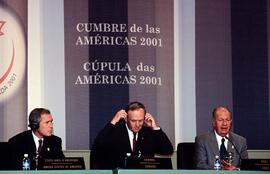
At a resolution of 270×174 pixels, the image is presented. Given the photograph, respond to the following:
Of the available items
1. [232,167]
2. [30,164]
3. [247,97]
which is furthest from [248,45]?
[30,164]

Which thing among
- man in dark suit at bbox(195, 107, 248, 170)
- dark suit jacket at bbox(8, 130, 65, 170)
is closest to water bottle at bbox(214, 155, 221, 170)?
man in dark suit at bbox(195, 107, 248, 170)

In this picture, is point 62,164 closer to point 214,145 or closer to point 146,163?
point 146,163

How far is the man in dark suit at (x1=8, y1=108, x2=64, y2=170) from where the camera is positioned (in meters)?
7.89

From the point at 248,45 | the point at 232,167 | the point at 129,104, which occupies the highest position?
the point at 248,45

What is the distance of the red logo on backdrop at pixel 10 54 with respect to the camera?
8852 millimetres

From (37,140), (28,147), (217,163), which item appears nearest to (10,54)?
(37,140)

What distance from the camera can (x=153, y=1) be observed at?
30.0 ft

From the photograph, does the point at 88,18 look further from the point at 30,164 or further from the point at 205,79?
the point at 30,164

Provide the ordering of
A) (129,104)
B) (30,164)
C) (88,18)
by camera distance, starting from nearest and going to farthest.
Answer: (30,164)
(129,104)
(88,18)

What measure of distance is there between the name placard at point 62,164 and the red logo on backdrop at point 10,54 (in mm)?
1939

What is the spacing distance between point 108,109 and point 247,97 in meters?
1.38

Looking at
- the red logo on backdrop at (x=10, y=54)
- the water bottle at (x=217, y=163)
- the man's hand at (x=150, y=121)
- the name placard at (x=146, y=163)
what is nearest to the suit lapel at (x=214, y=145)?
the water bottle at (x=217, y=163)

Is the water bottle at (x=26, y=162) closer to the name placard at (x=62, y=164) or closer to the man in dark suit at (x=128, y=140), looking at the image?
the name placard at (x=62, y=164)

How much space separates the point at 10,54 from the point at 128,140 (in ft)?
4.58
